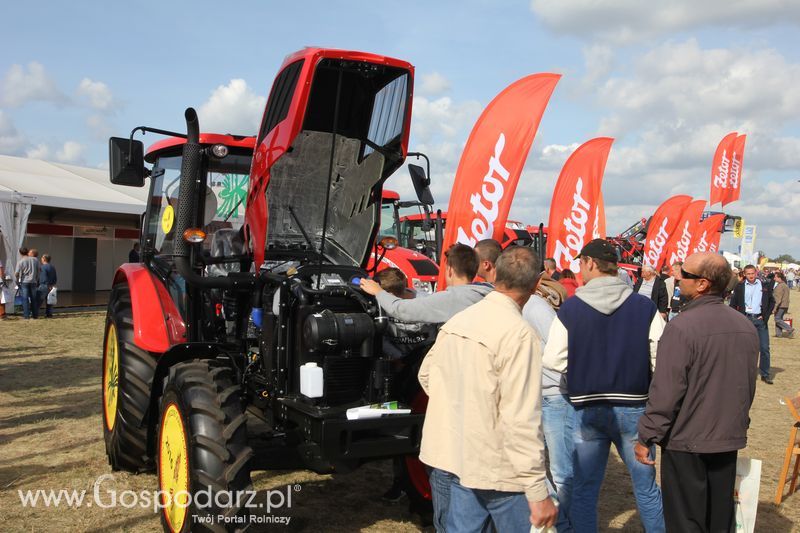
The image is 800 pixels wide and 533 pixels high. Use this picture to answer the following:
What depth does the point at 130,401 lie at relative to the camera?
4.42 m

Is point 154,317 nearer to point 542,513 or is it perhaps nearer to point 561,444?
point 561,444

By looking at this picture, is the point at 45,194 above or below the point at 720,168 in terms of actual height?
below

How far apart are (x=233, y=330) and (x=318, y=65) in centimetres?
189

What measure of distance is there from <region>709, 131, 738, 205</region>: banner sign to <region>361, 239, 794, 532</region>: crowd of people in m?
16.5

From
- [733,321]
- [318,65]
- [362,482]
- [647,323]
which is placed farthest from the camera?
[362,482]

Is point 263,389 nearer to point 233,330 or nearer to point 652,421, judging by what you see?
point 233,330

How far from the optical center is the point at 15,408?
6.70 m

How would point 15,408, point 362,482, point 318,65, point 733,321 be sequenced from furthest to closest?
1. point 15,408
2. point 362,482
3. point 318,65
4. point 733,321

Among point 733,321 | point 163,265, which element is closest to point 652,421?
point 733,321

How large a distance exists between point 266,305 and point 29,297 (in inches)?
523

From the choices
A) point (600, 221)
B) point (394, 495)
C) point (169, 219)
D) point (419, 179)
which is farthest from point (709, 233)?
point (169, 219)

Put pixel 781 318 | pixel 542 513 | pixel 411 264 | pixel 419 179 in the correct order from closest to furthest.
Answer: pixel 542 513
pixel 419 179
pixel 411 264
pixel 781 318

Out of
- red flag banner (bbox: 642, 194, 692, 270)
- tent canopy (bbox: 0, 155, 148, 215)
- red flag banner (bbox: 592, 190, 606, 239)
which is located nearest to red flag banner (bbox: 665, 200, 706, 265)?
red flag banner (bbox: 642, 194, 692, 270)

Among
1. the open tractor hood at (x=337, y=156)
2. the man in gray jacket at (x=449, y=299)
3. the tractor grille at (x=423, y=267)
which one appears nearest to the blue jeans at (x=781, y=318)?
the tractor grille at (x=423, y=267)
